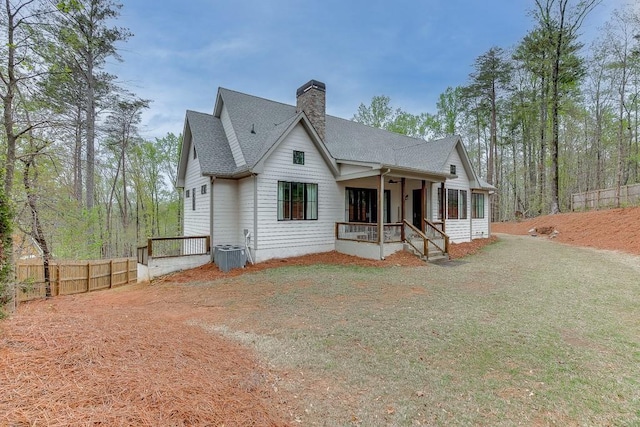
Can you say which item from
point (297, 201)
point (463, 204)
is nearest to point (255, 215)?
point (297, 201)

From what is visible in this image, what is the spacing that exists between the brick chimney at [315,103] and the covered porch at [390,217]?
3244 mm

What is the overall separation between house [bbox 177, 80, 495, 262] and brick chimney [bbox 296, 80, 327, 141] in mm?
50

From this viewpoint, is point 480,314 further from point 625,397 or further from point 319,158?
point 319,158

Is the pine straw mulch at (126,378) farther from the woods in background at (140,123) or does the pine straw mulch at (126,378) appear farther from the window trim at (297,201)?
the window trim at (297,201)

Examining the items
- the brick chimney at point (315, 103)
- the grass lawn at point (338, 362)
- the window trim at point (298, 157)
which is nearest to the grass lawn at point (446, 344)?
the grass lawn at point (338, 362)

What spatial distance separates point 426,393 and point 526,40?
28655 millimetres

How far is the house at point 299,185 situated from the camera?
456 inches

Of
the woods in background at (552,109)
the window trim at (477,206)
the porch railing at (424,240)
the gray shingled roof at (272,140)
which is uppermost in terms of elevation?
the woods in background at (552,109)

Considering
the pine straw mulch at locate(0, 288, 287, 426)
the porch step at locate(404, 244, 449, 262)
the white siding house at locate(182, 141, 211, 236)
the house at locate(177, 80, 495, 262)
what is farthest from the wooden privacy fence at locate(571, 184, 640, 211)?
the pine straw mulch at locate(0, 288, 287, 426)

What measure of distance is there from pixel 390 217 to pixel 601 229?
11467 mm

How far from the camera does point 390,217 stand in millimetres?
15500

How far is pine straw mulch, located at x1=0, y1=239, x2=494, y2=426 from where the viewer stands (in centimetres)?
223

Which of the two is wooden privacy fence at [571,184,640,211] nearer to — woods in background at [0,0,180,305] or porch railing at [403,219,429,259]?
porch railing at [403,219,429,259]

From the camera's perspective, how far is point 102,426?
2.08 meters
